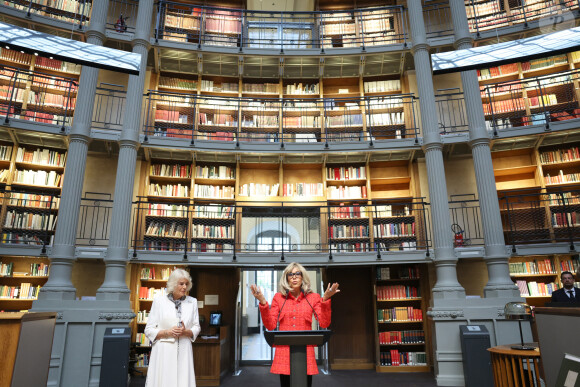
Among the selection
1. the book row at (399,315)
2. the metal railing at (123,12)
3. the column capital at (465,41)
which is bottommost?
the book row at (399,315)

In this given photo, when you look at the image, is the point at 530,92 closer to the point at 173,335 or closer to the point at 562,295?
the point at 562,295

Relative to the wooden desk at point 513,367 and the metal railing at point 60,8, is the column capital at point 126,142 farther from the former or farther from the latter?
the wooden desk at point 513,367

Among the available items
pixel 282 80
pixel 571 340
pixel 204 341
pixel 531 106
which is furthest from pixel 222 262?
pixel 531 106

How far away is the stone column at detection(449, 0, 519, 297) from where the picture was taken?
5477 mm

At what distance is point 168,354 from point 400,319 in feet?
16.1

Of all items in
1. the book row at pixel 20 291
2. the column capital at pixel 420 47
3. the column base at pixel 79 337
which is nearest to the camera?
the column base at pixel 79 337

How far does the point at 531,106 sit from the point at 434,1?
10.4 feet

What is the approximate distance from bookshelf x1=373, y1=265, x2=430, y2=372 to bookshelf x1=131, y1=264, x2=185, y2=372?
385 centimetres

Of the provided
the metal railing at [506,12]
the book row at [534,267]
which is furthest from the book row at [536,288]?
the metal railing at [506,12]

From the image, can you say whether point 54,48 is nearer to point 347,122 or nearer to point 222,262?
point 222,262

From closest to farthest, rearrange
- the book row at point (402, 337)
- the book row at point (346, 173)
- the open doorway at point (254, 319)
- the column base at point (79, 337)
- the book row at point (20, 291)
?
the column base at point (79, 337) → the book row at point (20, 291) → the book row at point (402, 337) → the open doorway at point (254, 319) → the book row at point (346, 173)

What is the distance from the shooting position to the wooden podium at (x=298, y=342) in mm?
1831

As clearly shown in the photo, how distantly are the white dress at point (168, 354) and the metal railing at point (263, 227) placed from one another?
3.90 metres

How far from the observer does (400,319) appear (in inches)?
255
